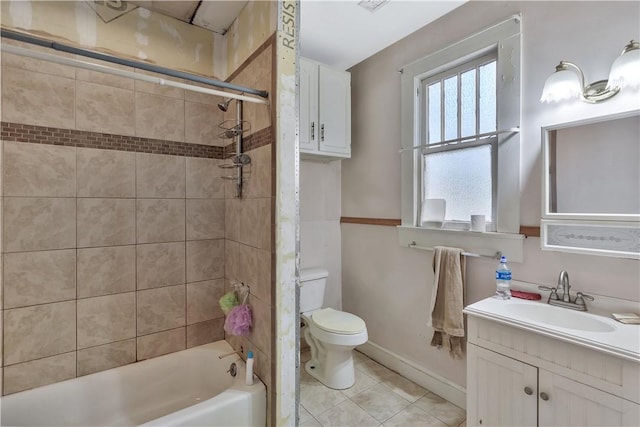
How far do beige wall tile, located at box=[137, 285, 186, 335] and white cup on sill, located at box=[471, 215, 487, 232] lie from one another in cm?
184

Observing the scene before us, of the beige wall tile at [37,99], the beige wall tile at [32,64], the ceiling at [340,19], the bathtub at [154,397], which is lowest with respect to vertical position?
the bathtub at [154,397]

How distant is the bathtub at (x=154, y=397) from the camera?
136 cm

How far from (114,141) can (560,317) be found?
243cm

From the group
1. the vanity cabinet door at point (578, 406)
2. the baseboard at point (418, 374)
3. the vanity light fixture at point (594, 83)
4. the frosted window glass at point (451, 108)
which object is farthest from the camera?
the frosted window glass at point (451, 108)

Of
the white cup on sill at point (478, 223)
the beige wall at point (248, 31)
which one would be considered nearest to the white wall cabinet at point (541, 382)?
the white cup on sill at point (478, 223)

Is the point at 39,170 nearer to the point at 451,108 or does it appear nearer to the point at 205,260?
the point at 205,260

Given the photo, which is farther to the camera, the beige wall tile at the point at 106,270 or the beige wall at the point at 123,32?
the beige wall tile at the point at 106,270

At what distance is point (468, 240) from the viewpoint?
187 cm

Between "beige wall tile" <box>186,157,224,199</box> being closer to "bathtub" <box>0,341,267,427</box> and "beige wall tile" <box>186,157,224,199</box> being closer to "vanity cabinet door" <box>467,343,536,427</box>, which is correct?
"bathtub" <box>0,341,267,427</box>

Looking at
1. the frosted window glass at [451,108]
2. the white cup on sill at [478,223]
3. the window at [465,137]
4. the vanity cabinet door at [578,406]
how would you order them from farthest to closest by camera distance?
1. the frosted window glass at [451,108]
2. the white cup on sill at [478,223]
3. the window at [465,137]
4. the vanity cabinet door at [578,406]

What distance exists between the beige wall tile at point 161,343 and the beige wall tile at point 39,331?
32 centimetres

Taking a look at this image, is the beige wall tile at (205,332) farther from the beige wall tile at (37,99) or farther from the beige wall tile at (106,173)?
the beige wall tile at (37,99)

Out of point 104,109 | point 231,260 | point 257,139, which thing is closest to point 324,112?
point 257,139

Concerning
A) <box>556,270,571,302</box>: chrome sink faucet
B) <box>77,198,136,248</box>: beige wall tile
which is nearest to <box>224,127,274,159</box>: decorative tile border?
<box>77,198,136,248</box>: beige wall tile
